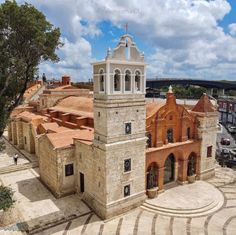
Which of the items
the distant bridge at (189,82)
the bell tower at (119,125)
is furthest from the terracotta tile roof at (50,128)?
the distant bridge at (189,82)

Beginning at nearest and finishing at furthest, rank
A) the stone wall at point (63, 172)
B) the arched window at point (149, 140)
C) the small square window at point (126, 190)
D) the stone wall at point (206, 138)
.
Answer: the small square window at point (126, 190) → the stone wall at point (63, 172) → the arched window at point (149, 140) → the stone wall at point (206, 138)

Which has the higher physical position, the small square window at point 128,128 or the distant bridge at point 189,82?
the distant bridge at point 189,82

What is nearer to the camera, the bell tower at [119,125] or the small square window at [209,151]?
the bell tower at [119,125]

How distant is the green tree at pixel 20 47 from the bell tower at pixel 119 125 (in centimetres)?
423

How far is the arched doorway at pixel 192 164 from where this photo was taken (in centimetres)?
2589

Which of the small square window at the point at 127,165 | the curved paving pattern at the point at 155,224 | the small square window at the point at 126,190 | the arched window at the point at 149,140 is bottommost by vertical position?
the curved paving pattern at the point at 155,224

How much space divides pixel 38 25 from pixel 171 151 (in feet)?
51.5

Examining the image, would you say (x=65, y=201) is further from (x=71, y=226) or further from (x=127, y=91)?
(x=127, y=91)

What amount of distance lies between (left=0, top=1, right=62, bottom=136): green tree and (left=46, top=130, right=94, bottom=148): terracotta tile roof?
4.84 m

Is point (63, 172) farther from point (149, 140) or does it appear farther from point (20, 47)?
point (20, 47)

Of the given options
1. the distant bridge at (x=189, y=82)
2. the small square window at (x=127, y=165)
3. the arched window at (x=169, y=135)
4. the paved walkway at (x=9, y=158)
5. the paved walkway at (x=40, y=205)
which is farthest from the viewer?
the distant bridge at (x=189, y=82)

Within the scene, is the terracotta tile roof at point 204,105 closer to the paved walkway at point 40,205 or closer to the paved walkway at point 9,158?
the paved walkway at point 40,205

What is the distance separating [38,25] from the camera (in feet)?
58.5

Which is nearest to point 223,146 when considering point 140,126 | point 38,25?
point 140,126
